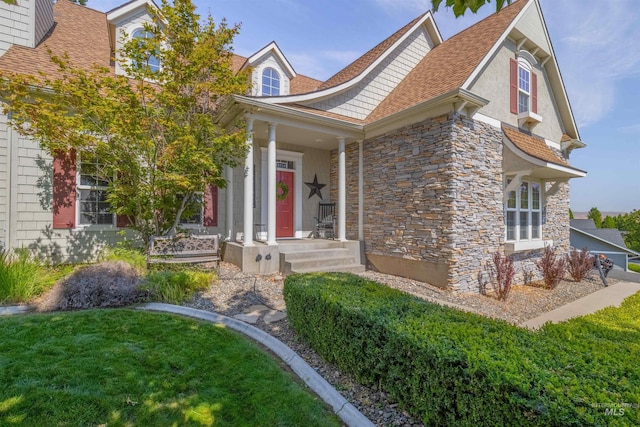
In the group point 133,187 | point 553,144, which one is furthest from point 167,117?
point 553,144

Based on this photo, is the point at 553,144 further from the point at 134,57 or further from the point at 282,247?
the point at 134,57

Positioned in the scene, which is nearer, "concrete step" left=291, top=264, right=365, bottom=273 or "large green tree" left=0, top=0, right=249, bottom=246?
"large green tree" left=0, top=0, right=249, bottom=246

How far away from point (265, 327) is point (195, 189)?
425 cm

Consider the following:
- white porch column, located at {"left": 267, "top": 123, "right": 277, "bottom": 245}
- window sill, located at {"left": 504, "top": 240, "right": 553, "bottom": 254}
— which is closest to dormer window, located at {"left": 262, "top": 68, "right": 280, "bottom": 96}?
white porch column, located at {"left": 267, "top": 123, "right": 277, "bottom": 245}

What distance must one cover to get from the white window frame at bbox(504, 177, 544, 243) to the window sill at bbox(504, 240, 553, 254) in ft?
0.42

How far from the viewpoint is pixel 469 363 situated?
1.90 metres

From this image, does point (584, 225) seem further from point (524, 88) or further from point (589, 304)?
point (589, 304)

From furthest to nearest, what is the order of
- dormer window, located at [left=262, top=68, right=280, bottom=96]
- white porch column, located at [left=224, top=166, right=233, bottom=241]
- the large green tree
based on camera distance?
dormer window, located at [left=262, top=68, right=280, bottom=96], white porch column, located at [left=224, top=166, right=233, bottom=241], the large green tree

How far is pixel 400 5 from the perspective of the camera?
26.6 ft

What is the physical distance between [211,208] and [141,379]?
6643 mm

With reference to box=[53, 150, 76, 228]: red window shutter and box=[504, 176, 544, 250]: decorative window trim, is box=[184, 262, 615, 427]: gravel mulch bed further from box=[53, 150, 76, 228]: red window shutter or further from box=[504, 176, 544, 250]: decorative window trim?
box=[53, 150, 76, 228]: red window shutter

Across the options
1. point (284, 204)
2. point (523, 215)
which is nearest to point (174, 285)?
point (284, 204)

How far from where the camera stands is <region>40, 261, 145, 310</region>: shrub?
4.83 m

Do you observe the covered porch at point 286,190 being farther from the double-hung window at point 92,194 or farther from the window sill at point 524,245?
the window sill at point 524,245
